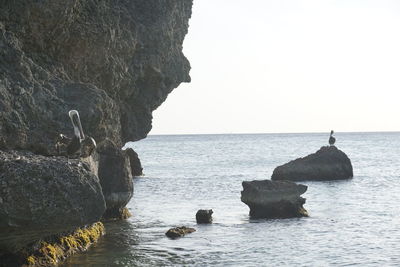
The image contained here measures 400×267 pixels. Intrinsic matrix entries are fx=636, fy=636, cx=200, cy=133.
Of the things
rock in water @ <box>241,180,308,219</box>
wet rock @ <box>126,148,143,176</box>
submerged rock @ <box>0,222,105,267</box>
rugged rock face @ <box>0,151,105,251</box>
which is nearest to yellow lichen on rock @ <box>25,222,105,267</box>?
submerged rock @ <box>0,222,105,267</box>

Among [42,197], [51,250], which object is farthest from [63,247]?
[42,197]

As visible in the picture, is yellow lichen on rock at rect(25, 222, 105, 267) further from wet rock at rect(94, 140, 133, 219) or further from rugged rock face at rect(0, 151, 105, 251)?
wet rock at rect(94, 140, 133, 219)

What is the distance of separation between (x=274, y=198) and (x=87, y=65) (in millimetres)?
13960

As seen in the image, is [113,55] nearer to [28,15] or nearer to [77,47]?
[77,47]

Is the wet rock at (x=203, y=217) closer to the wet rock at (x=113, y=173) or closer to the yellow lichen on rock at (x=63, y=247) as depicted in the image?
the wet rock at (x=113, y=173)

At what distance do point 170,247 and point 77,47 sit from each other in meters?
11.4

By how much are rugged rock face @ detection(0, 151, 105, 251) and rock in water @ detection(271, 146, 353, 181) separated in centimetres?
4767

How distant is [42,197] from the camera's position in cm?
2008

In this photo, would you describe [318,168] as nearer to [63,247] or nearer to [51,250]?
[63,247]

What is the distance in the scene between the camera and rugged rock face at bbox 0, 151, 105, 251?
64.5 feet

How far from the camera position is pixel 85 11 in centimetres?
3303

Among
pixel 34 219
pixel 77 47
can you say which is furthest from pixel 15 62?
pixel 34 219

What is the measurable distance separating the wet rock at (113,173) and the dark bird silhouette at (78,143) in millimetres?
7709

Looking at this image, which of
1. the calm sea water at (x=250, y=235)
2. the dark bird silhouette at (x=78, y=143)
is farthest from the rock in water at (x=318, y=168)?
the dark bird silhouette at (x=78, y=143)
